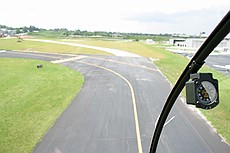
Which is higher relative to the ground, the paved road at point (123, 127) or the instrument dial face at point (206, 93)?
Result: the instrument dial face at point (206, 93)

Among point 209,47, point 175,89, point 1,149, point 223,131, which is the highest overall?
point 209,47

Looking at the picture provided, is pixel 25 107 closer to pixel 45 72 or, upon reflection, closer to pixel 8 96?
pixel 8 96

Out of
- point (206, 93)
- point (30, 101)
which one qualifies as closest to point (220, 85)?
point (206, 93)

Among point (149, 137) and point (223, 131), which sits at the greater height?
point (223, 131)

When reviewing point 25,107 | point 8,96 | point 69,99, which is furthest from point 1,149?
point 8,96

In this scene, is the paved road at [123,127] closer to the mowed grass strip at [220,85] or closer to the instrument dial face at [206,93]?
the mowed grass strip at [220,85]

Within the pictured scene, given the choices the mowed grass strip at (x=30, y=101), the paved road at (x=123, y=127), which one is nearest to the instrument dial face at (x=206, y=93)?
the paved road at (x=123, y=127)

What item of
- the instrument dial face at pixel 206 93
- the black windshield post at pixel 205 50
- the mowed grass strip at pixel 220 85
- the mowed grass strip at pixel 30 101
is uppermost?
the black windshield post at pixel 205 50
